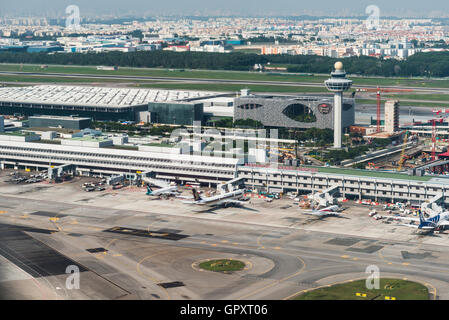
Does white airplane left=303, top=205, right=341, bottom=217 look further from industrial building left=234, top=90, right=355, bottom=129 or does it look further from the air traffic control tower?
industrial building left=234, top=90, right=355, bottom=129

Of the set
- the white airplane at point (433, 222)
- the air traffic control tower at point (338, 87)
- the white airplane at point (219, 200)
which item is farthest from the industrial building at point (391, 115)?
the white airplane at point (433, 222)

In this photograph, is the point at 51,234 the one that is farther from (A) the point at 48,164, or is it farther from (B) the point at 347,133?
(B) the point at 347,133

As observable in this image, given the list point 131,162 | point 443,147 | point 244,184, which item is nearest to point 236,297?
point 244,184

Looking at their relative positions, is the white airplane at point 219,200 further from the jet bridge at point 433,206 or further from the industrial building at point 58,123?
the industrial building at point 58,123

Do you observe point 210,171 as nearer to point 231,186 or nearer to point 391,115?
point 231,186

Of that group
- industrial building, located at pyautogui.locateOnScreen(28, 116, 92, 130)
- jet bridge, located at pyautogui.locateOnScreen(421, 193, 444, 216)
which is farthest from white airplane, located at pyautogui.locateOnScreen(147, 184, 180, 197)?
industrial building, located at pyautogui.locateOnScreen(28, 116, 92, 130)
